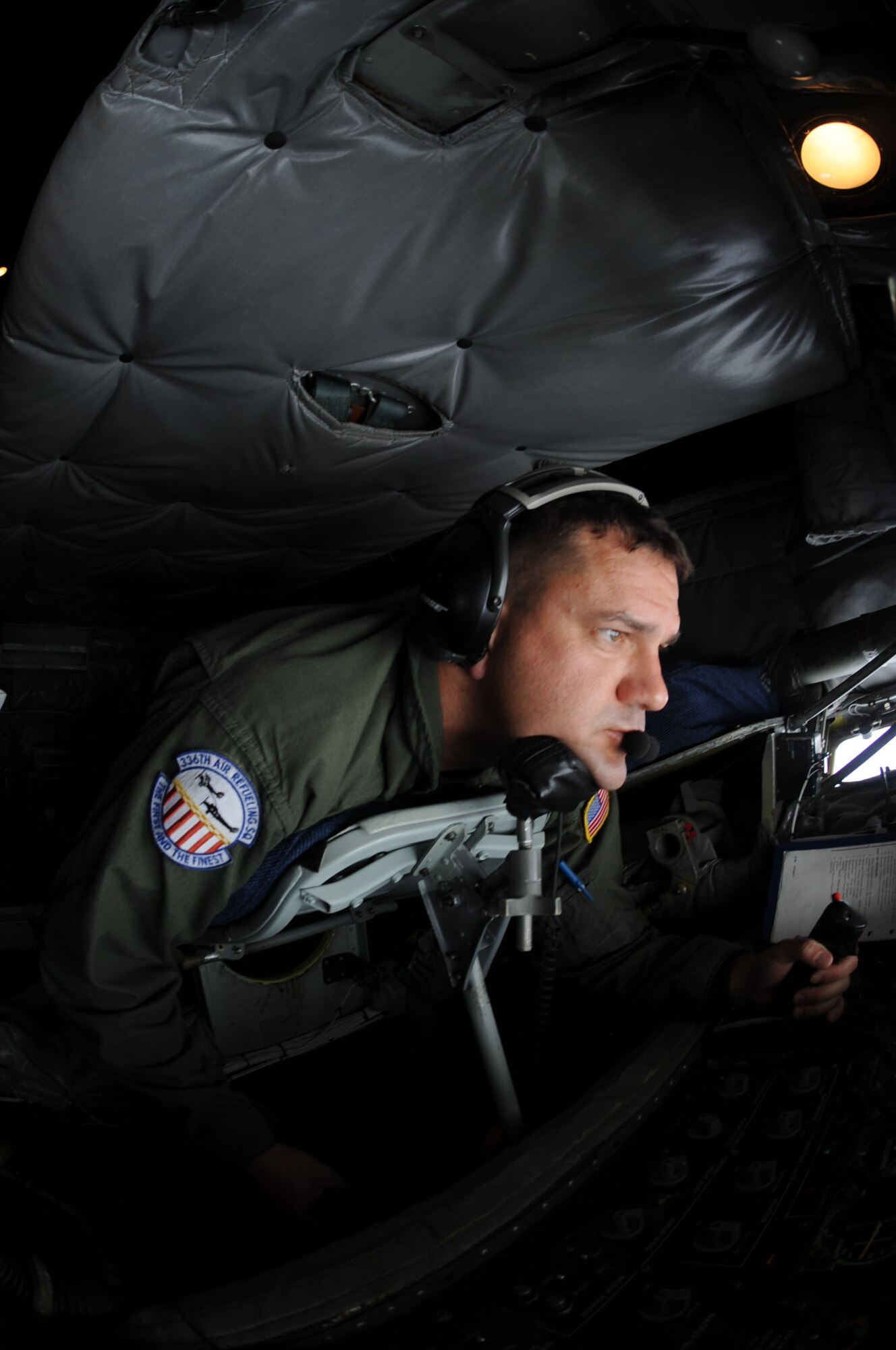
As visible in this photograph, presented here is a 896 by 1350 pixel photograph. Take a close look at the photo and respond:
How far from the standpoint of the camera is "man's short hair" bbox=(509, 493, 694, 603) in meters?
1.41

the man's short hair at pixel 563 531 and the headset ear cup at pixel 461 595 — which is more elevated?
the man's short hair at pixel 563 531

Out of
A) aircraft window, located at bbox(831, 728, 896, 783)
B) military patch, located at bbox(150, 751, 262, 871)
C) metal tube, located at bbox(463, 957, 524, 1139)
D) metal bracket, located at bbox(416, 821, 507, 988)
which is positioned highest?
aircraft window, located at bbox(831, 728, 896, 783)

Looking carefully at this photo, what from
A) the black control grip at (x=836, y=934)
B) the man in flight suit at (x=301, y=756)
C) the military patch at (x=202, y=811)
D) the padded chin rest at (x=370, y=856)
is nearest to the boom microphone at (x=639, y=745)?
the man in flight suit at (x=301, y=756)

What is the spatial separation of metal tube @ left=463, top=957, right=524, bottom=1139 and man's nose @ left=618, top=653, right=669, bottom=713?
1.45ft

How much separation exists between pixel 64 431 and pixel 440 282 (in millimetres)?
723

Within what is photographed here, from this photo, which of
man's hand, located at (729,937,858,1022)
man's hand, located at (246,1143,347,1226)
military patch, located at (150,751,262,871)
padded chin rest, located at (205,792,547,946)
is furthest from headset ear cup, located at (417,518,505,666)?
man's hand, located at (246,1143,347,1226)

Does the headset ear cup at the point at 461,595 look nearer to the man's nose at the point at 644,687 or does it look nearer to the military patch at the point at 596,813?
the man's nose at the point at 644,687

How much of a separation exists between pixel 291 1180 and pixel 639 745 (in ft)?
2.52

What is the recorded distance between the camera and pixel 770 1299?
87 centimetres

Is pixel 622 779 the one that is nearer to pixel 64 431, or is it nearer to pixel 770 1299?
pixel 770 1299

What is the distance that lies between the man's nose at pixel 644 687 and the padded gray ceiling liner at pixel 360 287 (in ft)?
1.92

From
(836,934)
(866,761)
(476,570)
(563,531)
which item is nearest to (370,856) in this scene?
(476,570)

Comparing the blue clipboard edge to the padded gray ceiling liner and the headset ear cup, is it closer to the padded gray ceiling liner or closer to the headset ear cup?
the headset ear cup

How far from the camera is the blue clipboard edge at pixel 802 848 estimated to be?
5.12 feet
